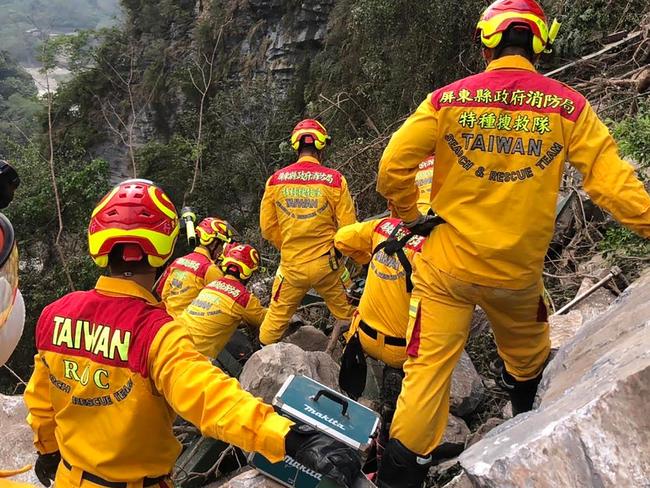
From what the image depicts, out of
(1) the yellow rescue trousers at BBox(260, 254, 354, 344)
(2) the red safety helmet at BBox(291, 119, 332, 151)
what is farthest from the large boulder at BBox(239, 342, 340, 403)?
(2) the red safety helmet at BBox(291, 119, 332, 151)

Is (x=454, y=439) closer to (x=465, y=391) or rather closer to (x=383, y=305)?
(x=465, y=391)

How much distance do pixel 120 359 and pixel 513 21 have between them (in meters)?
2.19

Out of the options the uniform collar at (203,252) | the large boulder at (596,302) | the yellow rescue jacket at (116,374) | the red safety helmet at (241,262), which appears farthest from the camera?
the uniform collar at (203,252)

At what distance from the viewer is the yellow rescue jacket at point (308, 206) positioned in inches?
207

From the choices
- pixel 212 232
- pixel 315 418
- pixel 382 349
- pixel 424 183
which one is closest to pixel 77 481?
pixel 315 418

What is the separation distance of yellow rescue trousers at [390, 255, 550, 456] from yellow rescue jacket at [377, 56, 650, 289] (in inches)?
3.3

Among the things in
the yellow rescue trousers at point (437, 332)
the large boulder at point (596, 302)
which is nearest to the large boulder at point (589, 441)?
the yellow rescue trousers at point (437, 332)

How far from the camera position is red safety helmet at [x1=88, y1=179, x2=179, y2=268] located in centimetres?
211

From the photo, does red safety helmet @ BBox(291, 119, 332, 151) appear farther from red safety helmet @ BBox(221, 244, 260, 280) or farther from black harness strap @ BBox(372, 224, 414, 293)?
black harness strap @ BBox(372, 224, 414, 293)

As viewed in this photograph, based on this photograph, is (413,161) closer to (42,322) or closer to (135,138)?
(42,322)

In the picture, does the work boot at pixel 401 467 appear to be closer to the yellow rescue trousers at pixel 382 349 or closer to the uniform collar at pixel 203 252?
the yellow rescue trousers at pixel 382 349

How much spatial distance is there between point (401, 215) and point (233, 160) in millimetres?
14827

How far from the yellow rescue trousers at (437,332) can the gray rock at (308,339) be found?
11.5 ft

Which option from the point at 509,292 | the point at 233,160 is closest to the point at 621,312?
the point at 509,292
